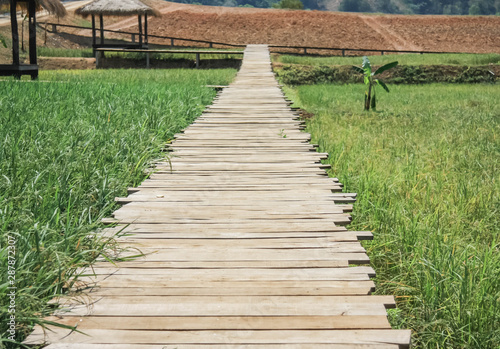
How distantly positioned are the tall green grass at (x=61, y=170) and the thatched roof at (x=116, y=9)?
62.6ft

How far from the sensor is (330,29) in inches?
1352

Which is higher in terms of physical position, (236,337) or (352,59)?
(352,59)

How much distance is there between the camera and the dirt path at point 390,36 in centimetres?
3375

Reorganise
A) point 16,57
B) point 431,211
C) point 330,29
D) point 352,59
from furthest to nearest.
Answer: point 330,29 < point 352,59 < point 16,57 < point 431,211

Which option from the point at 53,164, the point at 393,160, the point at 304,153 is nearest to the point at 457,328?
the point at 53,164

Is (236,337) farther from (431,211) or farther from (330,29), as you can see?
(330,29)

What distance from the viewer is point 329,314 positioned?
2111mm

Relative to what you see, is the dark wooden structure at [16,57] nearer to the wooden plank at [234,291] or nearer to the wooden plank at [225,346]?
the wooden plank at [234,291]

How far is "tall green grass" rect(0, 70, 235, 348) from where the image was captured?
7.45 ft

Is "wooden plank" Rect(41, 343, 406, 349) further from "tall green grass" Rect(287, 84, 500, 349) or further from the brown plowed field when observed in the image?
the brown plowed field

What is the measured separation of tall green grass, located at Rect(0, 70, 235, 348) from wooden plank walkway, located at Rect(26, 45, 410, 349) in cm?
15

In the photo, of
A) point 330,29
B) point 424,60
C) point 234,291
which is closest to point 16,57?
point 234,291

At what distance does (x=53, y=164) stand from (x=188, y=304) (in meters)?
1.82

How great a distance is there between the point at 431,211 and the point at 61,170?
276 centimetres
